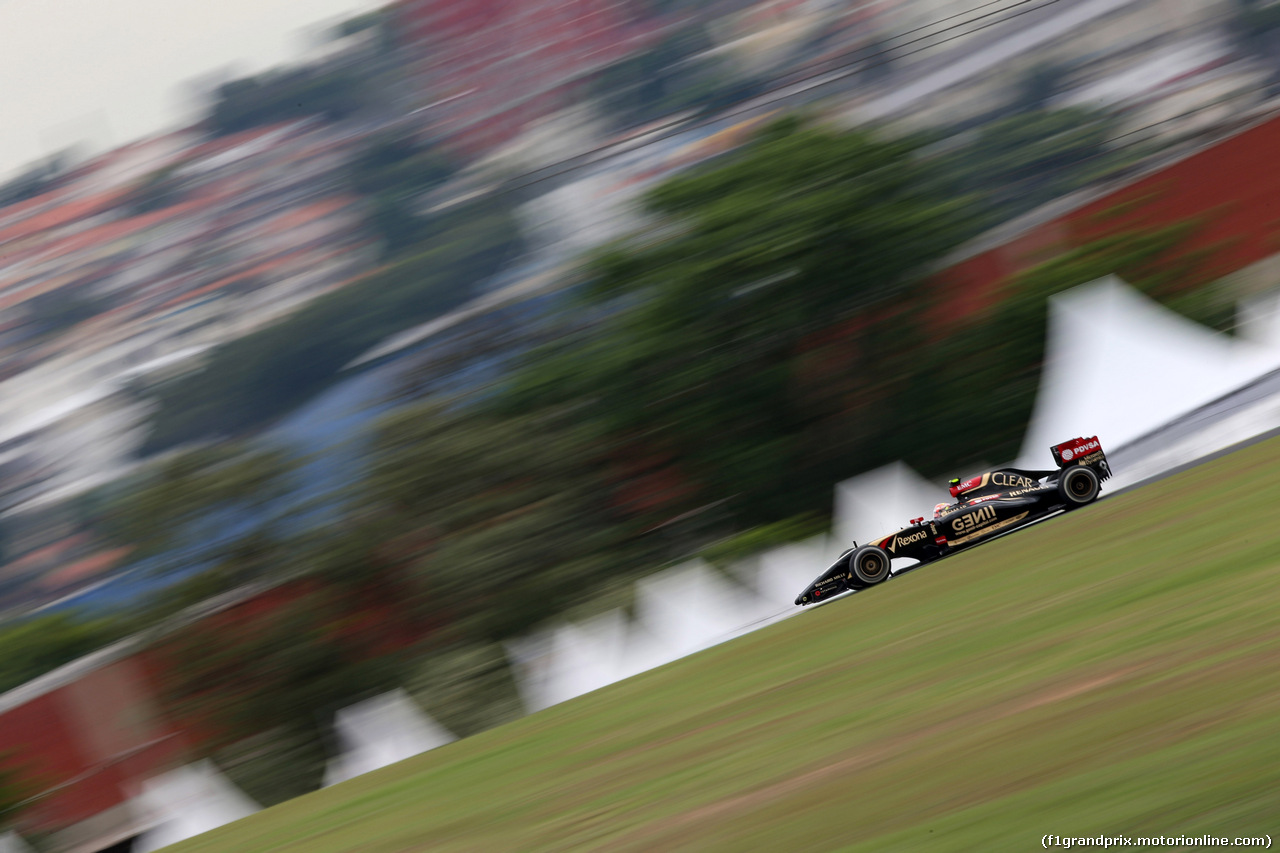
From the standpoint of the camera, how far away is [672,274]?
739 inches

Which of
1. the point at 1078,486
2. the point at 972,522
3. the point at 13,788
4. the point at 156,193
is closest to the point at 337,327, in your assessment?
the point at 156,193

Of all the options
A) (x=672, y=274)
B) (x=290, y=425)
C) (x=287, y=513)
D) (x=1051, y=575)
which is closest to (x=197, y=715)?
(x=287, y=513)

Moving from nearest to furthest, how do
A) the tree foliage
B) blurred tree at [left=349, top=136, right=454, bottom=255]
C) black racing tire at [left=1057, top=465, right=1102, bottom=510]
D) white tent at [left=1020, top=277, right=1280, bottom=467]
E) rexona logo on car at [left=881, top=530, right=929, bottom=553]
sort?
black racing tire at [left=1057, top=465, right=1102, bottom=510], rexona logo on car at [left=881, top=530, right=929, bottom=553], white tent at [left=1020, top=277, right=1280, bottom=467], the tree foliage, blurred tree at [left=349, top=136, right=454, bottom=255]

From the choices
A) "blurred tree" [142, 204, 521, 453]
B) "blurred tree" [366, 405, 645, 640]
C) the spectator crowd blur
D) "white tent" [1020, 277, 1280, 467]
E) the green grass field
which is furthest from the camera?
"blurred tree" [142, 204, 521, 453]

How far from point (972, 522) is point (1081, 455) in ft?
3.97

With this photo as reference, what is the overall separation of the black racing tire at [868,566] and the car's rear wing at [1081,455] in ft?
6.20

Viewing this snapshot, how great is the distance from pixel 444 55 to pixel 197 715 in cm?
6198

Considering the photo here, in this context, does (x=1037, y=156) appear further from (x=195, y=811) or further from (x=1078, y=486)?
(x=195, y=811)

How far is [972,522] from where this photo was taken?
10.9 m

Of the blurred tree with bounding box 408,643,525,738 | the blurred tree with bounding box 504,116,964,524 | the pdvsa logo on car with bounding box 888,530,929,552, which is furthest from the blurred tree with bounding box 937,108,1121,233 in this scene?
the pdvsa logo on car with bounding box 888,530,929,552

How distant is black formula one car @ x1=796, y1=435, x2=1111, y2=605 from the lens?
10.9 m

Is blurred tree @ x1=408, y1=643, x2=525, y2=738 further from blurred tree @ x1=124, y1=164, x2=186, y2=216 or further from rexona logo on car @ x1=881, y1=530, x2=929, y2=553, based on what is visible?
blurred tree @ x1=124, y1=164, x2=186, y2=216

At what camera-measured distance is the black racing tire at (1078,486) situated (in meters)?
10.8

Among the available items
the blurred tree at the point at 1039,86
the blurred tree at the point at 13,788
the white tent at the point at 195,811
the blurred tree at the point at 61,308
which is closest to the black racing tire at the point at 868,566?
the white tent at the point at 195,811
